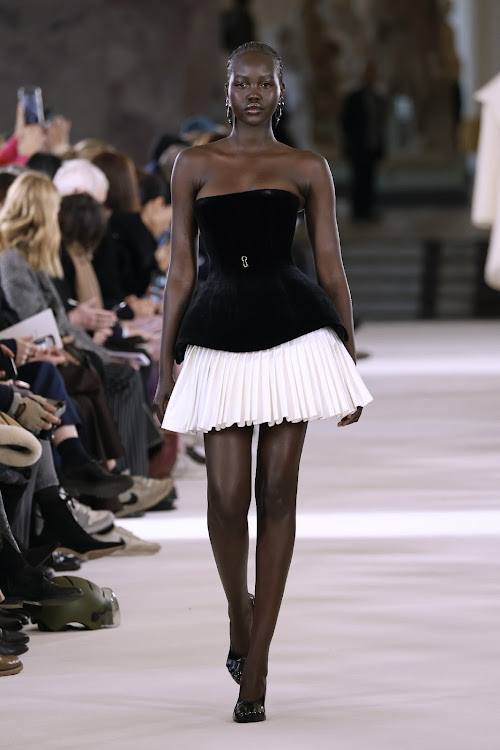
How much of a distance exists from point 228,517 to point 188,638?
933 mm

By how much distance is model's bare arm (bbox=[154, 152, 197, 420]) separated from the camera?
14.0ft

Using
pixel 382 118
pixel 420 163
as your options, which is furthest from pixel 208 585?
pixel 420 163

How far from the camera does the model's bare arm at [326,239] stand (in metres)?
4.26

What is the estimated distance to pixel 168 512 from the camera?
24.5 ft

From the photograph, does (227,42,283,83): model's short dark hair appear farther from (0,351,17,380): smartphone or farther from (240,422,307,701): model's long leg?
(0,351,17,380): smartphone

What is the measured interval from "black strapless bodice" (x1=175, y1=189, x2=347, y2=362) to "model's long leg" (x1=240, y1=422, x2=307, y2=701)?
21cm

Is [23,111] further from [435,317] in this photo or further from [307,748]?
[435,317]

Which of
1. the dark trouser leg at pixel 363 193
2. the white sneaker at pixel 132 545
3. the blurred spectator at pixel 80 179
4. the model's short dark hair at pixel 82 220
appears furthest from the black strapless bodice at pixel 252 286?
the dark trouser leg at pixel 363 193

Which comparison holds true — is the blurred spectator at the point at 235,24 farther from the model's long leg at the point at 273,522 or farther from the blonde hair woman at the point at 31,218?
the model's long leg at the point at 273,522

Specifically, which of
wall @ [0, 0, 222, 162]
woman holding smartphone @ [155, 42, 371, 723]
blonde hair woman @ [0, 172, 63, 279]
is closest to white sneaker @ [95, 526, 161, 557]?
blonde hair woman @ [0, 172, 63, 279]

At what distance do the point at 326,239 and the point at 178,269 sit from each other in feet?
1.08

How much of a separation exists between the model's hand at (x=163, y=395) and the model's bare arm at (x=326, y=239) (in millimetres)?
403

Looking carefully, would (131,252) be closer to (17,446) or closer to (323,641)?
(17,446)

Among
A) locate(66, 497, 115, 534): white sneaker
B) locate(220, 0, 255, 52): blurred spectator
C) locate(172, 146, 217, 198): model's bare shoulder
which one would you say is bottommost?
locate(220, 0, 255, 52): blurred spectator
